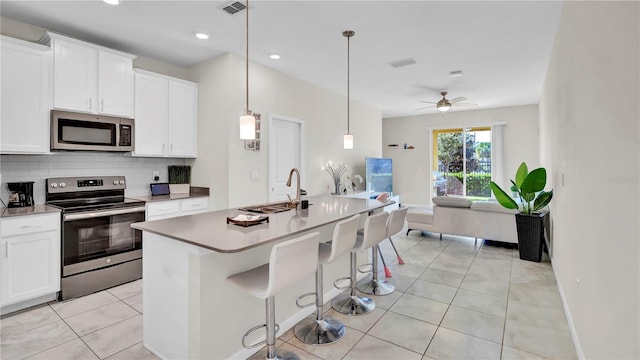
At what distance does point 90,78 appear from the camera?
329 cm

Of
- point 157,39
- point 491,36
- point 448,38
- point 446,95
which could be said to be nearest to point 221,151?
point 157,39

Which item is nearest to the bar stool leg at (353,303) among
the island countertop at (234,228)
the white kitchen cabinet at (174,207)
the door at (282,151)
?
the island countertop at (234,228)

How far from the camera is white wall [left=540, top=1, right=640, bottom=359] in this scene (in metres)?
1.17

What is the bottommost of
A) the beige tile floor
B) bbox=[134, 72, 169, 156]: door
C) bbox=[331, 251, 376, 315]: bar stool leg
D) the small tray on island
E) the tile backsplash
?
the beige tile floor

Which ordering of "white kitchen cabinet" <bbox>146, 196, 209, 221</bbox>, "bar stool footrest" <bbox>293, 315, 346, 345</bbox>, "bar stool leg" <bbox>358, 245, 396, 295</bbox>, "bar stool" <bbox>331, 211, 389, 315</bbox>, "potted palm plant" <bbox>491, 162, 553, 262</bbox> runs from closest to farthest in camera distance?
"bar stool footrest" <bbox>293, 315, 346, 345</bbox> → "bar stool" <bbox>331, 211, 389, 315</bbox> → "bar stool leg" <bbox>358, 245, 396, 295</bbox> → "white kitchen cabinet" <bbox>146, 196, 209, 221</bbox> → "potted palm plant" <bbox>491, 162, 553, 262</bbox>

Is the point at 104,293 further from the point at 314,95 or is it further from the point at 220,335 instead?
the point at 314,95

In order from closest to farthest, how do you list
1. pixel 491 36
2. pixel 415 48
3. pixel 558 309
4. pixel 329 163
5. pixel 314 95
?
1. pixel 558 309
2. pixel 491 36
3. pixel 415 48
4. pixel 314 95
5. pixel 329 163

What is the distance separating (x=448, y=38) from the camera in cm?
355

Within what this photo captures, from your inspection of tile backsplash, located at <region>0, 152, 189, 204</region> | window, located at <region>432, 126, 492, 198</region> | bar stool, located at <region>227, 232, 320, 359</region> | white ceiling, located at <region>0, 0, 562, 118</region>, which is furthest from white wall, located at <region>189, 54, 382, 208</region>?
window, located at <region>432, 126, 492, 198</region>

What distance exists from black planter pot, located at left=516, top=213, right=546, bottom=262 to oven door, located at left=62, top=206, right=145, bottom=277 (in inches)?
190

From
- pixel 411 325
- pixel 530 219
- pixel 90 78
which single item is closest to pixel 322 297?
pixel 411 325

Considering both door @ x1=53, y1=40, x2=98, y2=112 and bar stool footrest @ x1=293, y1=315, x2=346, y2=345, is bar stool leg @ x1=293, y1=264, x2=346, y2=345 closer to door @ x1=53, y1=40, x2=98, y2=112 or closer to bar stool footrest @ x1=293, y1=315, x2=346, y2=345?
bar stool footrest @ x1=293, y1=315, x2=346, y2=345

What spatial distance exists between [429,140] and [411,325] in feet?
23.5

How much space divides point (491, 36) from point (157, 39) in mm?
3921
